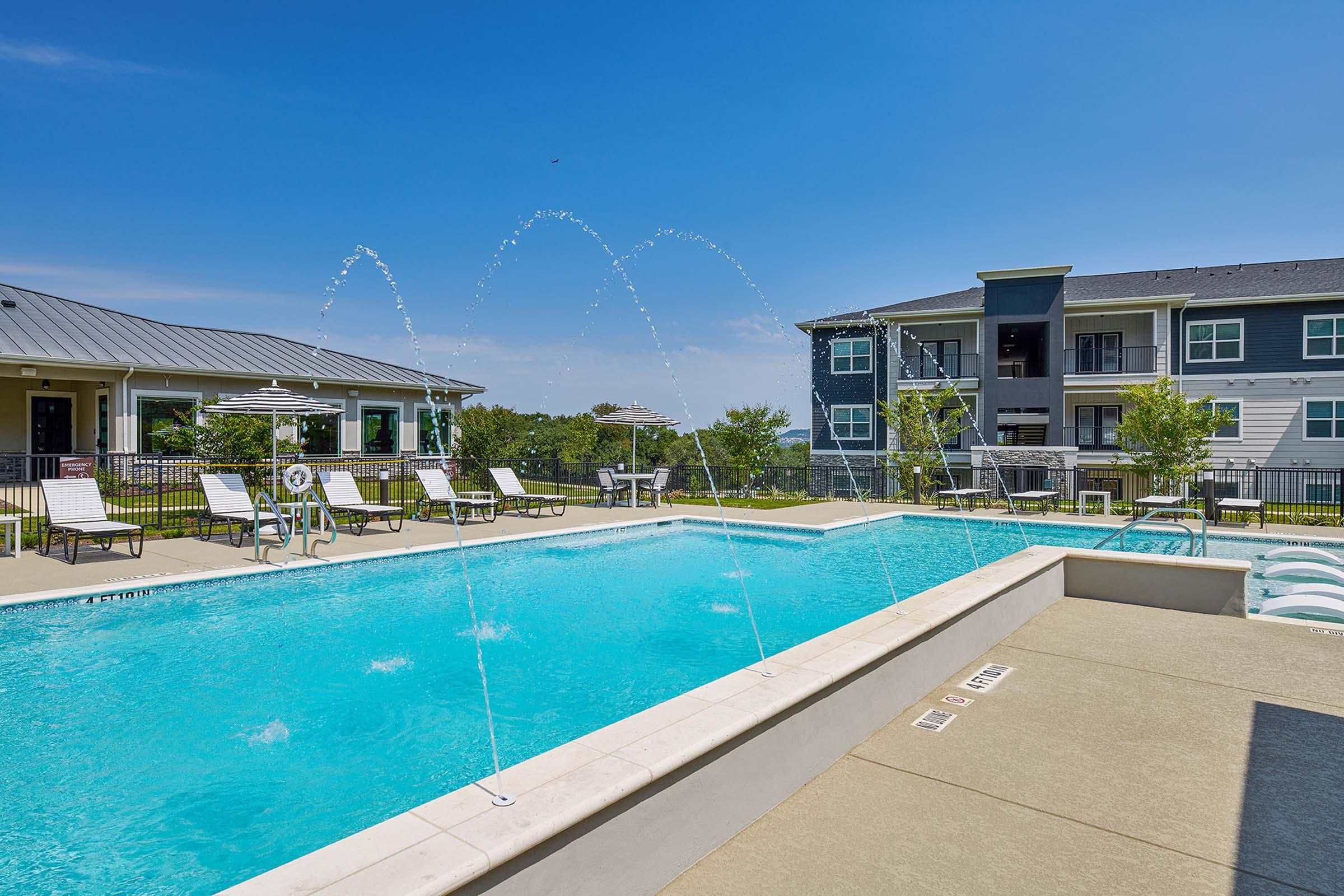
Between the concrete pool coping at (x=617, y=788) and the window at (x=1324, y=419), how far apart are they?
2806 centimetres

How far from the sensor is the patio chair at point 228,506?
11320mm

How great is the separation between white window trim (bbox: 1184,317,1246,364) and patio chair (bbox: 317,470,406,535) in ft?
89.9

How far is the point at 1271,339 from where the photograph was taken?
24688 millimetres

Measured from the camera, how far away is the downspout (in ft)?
62.5

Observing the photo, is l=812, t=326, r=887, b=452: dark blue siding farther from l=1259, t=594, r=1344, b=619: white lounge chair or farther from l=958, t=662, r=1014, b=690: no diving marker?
l=958, t=662, r=1014, b=690: no diving marker

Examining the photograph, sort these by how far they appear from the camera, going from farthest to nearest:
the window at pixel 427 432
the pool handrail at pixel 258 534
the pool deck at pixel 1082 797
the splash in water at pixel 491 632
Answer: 1. the window at pixel 427 432
2. the pool handrail at pixel 258 534
3. the splash in water at pixel 491 632
4. the pool deck at pixel 1082 797

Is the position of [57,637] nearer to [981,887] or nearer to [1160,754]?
[981,887]

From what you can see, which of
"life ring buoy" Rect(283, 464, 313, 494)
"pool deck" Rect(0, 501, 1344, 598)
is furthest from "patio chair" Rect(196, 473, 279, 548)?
"life ring buoy" Rect(283, 464, 313, 494)

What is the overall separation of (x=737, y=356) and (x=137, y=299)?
23.6 m

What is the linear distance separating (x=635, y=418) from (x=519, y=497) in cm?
427

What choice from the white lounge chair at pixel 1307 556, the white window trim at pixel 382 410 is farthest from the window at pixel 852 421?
the white lounge chair at pixel 1307 556

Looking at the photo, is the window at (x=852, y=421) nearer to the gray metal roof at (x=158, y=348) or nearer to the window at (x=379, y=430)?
the gray metal roof at (x=158, y=348)

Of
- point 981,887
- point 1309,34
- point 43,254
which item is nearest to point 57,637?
point 981,887

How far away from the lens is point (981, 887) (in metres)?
2.42
